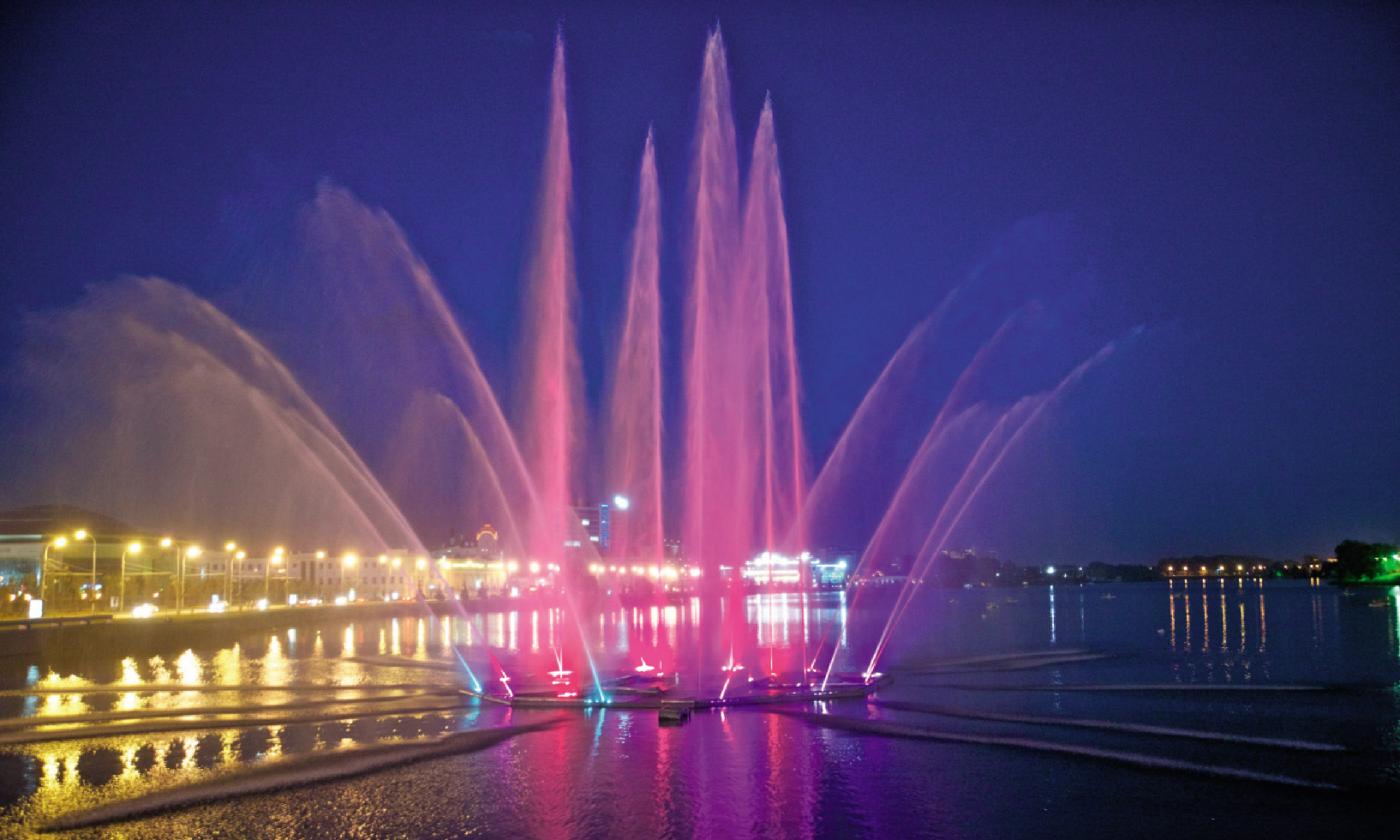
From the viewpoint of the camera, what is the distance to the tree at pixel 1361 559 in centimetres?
18188

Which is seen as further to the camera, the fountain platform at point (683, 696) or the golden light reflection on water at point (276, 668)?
the golden light reflection on water at point (276, 668)

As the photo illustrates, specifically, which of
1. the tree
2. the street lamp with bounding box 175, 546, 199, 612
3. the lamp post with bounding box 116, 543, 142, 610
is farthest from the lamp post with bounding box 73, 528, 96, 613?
the tree

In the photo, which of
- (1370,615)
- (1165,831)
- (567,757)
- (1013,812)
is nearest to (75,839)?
(567,757)

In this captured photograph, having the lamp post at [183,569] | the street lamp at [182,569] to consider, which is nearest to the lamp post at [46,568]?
the street lamp at [182,569]

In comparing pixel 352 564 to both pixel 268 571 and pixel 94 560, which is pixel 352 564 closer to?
pixel 268 571

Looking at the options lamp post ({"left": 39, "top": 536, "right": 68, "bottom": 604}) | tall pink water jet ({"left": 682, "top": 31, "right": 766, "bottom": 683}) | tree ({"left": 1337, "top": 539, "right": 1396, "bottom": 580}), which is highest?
tall pink water jet ({"left": 682, "top": 31, "right": 766, "bottom": 683})

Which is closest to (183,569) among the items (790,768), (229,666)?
(229,666)

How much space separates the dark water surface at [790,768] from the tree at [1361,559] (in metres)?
193

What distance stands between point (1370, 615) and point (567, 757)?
7536 cm

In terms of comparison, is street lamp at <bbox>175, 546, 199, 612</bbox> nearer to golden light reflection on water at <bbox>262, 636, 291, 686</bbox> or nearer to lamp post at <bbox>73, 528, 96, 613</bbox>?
lamp post at <bbox>73, 528, 96, 613</bbox>

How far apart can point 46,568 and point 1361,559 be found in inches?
8669

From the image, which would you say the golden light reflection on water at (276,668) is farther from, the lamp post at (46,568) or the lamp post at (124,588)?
the lamp post at (124,588)

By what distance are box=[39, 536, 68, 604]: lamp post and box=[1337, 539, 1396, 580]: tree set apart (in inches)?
8626

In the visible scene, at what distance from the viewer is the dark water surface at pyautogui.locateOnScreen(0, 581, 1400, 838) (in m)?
11.6
